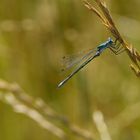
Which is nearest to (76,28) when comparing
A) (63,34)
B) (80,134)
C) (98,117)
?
(63,34)

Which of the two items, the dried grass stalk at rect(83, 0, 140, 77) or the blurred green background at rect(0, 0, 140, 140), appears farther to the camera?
the blurred green background at rect(0, 0, 140, 140)

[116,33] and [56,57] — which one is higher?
[56,57]

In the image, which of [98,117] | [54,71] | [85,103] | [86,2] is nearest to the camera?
[86,2]

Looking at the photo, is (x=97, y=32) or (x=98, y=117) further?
(x=97, y=32)

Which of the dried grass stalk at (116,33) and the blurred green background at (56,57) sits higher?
the blurred green background at (56,57)

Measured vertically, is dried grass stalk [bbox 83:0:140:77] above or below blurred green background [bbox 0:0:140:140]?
below

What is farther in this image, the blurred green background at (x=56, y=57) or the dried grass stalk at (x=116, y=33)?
the blurred green background at (x=56, y=57)

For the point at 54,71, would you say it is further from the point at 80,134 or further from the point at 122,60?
the point at 80,134

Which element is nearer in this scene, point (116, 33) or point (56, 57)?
point (116, 33)
